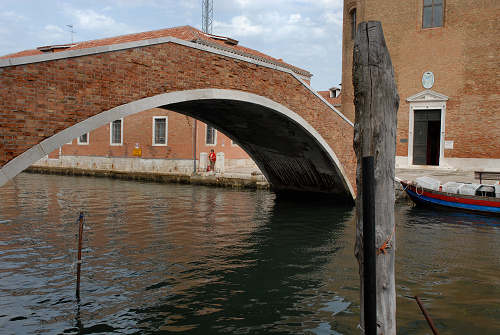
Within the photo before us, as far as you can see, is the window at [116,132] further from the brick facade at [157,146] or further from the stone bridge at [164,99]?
the stone bridge at [164,99]

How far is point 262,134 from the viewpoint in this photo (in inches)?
456

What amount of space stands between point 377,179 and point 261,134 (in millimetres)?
8980

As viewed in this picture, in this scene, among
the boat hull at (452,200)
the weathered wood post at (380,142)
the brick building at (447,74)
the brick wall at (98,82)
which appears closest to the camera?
the weathered wood post at (380,142)

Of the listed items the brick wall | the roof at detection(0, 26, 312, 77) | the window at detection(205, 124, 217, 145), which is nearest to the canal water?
the brick wall

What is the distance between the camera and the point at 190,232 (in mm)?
8031

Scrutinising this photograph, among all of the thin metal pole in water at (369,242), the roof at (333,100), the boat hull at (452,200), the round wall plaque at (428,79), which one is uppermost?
the roof at (333,100)

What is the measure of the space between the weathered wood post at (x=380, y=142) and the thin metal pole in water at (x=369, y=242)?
40cm

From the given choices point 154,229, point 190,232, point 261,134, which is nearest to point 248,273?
point 190,232

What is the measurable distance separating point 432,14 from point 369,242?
14943mm

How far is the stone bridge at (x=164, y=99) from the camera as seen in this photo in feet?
17.1

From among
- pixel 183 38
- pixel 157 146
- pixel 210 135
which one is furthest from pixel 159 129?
pixel 183 38

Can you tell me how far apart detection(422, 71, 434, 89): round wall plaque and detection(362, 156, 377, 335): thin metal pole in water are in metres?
14.1

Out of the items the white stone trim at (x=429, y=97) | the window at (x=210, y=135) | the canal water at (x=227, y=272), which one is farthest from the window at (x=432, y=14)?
the window at (x=210, y=135)

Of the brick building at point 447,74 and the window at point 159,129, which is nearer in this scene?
the brick building at point 447,74
